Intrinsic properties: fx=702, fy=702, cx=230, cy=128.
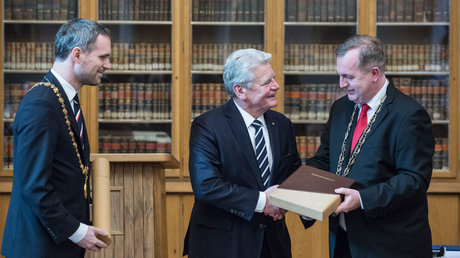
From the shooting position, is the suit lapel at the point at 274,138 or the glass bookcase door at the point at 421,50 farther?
the glass bookcase door at the point at 421,50

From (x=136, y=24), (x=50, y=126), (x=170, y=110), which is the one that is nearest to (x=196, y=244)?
(x=50, y=126)

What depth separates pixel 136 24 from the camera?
5500mm

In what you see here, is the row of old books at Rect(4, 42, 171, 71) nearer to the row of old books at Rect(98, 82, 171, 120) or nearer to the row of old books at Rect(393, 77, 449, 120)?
the row of old books at Rect(98, 82, 171, 120)

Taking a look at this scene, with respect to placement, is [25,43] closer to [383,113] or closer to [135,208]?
[135,208]

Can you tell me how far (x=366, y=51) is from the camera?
2885 mm

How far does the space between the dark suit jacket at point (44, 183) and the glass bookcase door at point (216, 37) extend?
2949 mm

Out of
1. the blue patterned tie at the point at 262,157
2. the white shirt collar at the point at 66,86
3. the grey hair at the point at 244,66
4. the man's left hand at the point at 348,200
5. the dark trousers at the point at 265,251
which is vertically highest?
the grey hair at the point at 244,66

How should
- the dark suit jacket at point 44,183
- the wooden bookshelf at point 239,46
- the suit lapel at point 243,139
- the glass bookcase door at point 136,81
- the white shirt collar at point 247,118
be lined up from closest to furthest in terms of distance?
the dark suit jacket at point 44,183, the suit lapel at point 243,139, the white shirt collar at point 247,118, the wooden bookshelf at point 239,46, the glass bookcase door at point 136,81

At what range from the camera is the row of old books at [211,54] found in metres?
5.45

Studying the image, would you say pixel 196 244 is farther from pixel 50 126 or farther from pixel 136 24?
pixel 136 24

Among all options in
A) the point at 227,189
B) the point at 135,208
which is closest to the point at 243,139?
the point at 227,189

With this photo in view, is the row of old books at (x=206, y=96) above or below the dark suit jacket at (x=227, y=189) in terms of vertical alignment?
above

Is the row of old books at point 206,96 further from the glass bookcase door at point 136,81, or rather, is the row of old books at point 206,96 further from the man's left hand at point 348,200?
the man's left hand at point 348,200

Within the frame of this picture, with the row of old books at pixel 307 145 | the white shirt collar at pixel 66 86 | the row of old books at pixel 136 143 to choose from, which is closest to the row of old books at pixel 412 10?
the row of old books at pixel 307 145
